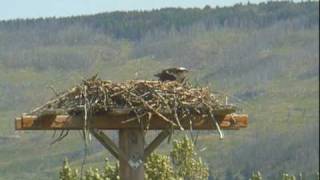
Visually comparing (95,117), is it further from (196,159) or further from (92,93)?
(196,159)

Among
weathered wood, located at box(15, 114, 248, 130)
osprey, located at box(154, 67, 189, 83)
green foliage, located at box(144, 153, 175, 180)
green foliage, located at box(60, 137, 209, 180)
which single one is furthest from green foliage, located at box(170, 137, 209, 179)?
weathered wood, located at box(15, 114, 248, 130)

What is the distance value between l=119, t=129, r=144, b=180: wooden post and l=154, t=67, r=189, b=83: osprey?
872mm

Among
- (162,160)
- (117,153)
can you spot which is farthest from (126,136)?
(162,160)

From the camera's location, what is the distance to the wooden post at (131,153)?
1026 cm

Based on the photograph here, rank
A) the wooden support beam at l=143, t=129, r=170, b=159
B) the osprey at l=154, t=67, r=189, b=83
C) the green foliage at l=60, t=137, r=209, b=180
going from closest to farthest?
the wooden support beam at l=143, t=129, r=170, b=159 → the osprey at l=154, t=67, r=189, b=83 → the green foliage at l=60, t=137, r=209, b=180

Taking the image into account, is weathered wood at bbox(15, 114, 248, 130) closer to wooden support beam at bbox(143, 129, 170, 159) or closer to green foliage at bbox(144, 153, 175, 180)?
wooden support beam at bbox(143, 129, 170, 159)

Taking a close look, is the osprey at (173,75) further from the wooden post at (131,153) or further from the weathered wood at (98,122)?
the wooden post at (131,153)

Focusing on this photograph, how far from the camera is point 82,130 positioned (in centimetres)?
1004

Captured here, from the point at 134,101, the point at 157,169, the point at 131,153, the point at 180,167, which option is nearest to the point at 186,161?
the point at 180,167

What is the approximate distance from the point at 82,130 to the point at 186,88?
1169 mm

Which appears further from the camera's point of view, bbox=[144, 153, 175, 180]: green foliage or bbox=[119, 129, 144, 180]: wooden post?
bbox=[144, 153, 175, 180]: green foliage

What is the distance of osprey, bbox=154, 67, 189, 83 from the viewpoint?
11.0m

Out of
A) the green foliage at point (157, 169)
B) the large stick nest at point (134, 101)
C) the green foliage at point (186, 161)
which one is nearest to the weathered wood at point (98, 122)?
the large stick nest at point (134, 101)

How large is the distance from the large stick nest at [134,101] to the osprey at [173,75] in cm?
46
